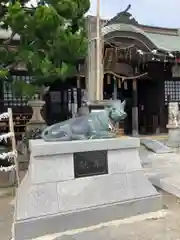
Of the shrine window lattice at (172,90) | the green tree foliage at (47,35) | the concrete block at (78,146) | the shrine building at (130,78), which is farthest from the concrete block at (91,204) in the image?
the shrine window lattice at (172,90)

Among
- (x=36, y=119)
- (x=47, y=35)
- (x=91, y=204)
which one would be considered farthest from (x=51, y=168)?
(x=36, y=119)

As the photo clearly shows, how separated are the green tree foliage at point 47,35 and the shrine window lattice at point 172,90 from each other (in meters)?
9.13

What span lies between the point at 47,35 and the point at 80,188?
2.97 metres

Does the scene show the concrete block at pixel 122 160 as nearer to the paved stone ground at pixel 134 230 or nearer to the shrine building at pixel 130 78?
the paved stone ground at pixel 134 230

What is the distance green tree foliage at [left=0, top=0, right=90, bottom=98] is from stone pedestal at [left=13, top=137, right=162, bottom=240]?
2.12 meters

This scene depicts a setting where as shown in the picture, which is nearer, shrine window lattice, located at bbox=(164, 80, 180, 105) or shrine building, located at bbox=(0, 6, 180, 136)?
shrine building, located at bbox=(0, 6, 180, 136)

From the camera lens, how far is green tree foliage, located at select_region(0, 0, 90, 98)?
527cm

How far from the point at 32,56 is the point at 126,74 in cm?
818

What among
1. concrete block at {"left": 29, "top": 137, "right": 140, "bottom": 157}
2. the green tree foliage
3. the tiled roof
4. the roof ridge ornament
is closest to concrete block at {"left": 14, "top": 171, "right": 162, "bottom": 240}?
concrete block at {"left": 29, "top": 137, "right": 140, "bottom": 157}

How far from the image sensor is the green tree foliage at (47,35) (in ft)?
17.3

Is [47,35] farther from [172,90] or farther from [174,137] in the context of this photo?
[172,90]

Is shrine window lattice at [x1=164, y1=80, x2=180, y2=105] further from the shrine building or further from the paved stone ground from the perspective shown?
the paved stone ground

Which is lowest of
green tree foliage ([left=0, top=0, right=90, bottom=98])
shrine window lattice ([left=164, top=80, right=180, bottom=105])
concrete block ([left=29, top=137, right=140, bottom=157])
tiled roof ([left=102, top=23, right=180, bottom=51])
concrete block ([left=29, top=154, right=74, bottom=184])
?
concrete block ([left=29, top=154, right=74, bottom=184])

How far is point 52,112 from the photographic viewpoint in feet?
43.9
